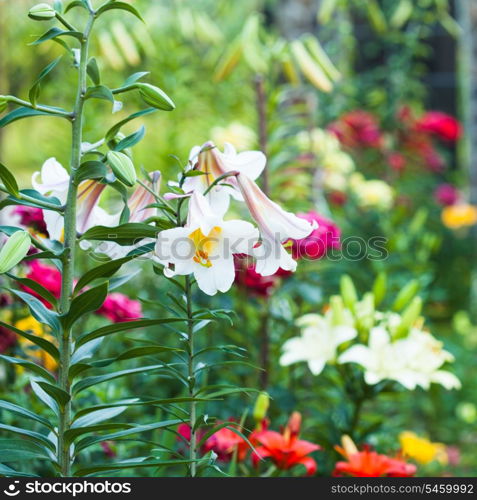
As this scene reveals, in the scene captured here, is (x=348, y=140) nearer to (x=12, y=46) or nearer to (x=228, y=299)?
(x=228, y=299)

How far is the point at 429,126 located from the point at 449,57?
1886 mm

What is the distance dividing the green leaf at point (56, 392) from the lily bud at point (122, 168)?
9.4 inches

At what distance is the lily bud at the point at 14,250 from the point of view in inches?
30.0

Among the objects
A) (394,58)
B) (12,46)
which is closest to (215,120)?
(394,58)

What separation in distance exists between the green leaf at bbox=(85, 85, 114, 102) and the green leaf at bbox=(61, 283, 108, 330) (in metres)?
0.21

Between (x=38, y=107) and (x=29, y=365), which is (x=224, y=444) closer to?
(x=29, y=365)

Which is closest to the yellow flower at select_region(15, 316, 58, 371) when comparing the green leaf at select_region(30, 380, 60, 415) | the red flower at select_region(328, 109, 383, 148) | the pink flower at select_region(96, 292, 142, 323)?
the pink flower at select_region(96, 292, 142, 323)

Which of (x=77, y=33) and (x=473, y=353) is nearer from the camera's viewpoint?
(x=77, y=33)

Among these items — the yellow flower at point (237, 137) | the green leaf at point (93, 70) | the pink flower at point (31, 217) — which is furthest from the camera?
the yellow flower at point (237, 137)

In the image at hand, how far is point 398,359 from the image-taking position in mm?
1303

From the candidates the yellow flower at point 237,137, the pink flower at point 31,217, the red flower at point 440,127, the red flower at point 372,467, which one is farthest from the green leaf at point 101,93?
the red flower at point 440,127

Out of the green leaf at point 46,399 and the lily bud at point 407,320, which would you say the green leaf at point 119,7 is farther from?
the lily bud at point 407,320

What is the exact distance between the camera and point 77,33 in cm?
84
